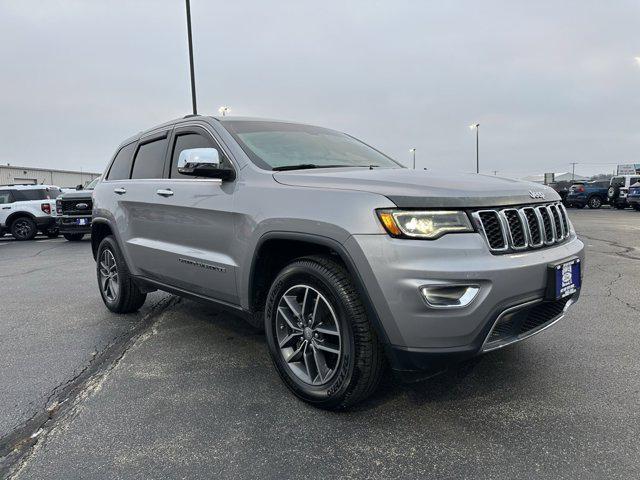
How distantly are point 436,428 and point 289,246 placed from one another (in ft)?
4.42

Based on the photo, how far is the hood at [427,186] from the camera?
2.41 meters

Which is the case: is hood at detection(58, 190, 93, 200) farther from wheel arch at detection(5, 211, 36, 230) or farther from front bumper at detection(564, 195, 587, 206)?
front bumper at detection(564, 195, 587, 206)

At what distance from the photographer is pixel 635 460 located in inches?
88.1

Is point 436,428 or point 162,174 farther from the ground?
point 162,174

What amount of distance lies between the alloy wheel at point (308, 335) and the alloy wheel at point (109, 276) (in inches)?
103

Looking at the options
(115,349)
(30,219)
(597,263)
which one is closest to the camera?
(115,349)

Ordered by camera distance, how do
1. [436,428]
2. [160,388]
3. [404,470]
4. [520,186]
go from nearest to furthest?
[404,470] → [436,428] → [520,186] → [160,388]

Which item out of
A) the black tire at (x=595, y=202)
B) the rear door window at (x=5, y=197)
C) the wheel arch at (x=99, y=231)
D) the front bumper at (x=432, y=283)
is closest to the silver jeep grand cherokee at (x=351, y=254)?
the front bumper at (x=432, y=283)

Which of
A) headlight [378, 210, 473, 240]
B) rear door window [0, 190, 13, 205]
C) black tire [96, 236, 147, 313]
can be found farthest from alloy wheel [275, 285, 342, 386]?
rear door window [0, 190, 13, 205]

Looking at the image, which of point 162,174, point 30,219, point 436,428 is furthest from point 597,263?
point 30,219

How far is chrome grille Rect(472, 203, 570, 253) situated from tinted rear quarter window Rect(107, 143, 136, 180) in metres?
3.66

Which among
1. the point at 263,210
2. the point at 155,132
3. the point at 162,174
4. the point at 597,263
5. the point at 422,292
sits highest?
the point at 155,132

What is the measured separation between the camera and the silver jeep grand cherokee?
7.61 feet

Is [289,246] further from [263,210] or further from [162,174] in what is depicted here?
[162,174]
